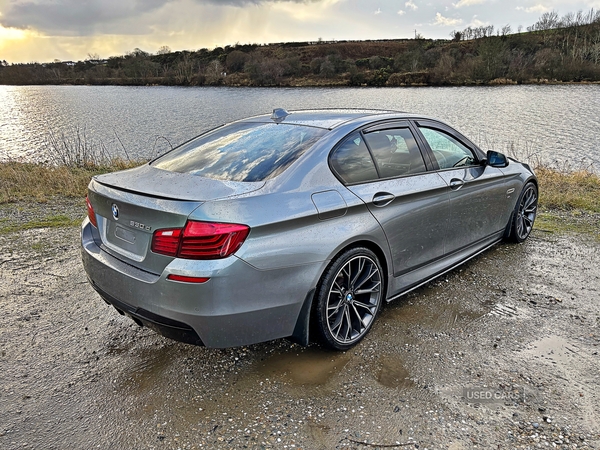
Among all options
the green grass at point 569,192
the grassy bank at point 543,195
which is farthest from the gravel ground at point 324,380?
the green grass at point 569,192

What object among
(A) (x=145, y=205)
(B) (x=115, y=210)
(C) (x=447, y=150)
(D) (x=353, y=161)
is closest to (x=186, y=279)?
(A) (x=145, y=205)

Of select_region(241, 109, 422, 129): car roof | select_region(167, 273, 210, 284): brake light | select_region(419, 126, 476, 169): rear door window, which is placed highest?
select_region(241, 109, 422, 129): car roof

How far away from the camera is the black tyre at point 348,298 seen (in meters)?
2.58

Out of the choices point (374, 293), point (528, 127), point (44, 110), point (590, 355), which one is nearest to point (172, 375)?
point (374, 293)

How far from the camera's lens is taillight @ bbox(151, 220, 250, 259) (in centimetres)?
211

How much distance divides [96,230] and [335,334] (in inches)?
67.9

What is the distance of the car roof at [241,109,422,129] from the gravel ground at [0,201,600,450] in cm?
156

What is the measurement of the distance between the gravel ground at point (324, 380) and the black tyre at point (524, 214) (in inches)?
40.2

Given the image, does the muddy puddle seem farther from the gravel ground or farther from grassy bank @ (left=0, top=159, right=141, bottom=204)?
grassy bank @ (left=0, top=159, right=141, bottom=204)

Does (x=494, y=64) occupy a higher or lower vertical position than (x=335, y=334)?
higher

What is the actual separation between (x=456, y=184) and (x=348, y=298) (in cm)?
153

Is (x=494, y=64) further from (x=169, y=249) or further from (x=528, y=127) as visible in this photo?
(x=169, y=249)

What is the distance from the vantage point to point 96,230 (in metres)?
2.74

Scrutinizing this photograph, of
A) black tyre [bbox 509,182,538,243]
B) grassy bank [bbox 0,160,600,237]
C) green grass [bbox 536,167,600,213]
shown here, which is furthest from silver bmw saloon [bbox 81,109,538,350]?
green grass [bbox 536,167,600,213]
